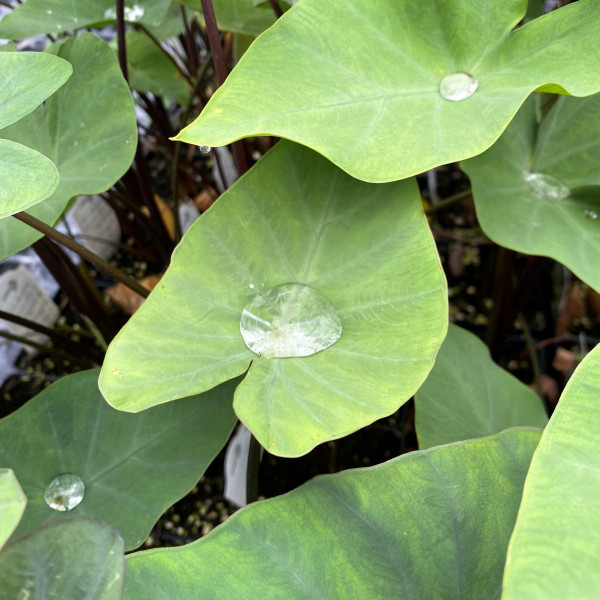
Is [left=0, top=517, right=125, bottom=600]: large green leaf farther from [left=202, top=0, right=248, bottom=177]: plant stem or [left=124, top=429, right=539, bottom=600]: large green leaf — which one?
[left=202, top=0, right=248, bottom=177]: plant stem

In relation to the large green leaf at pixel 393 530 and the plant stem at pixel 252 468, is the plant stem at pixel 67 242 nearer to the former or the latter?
the plant stem at pixel 252 468

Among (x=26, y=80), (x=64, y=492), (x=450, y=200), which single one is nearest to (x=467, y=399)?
(x=450, y=200)

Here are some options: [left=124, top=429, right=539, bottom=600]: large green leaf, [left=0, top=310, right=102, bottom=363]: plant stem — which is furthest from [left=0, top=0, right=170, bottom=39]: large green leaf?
[left=124, top=429, right=539, bottom=600]: large green leaf

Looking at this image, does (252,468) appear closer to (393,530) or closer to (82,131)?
(393,530)

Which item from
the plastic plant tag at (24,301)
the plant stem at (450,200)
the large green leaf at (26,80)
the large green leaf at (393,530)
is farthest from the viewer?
the plastic plant tag at (24,301)

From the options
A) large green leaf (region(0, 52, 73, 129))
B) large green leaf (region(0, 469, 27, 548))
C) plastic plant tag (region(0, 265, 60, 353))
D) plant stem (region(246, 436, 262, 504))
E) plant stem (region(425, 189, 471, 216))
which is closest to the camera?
large green leaf (region(0, 469, 27, 548))

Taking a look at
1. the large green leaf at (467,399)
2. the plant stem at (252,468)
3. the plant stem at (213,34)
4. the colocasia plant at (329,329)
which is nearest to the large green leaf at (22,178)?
the colocasia plant at (329,329)

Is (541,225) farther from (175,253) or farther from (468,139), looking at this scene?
(175,253)
